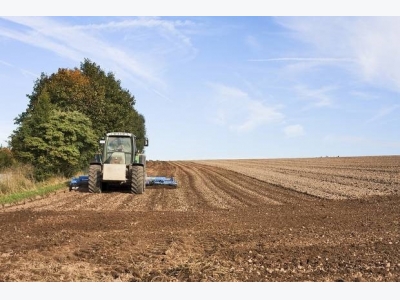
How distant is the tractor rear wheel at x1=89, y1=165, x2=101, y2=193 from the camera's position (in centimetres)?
1997

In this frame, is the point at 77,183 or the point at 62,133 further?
the point at 62,133

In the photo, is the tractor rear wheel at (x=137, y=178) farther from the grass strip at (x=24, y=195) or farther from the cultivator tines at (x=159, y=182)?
the grass strip at (x=24, y=195)

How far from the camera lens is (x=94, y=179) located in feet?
66.4

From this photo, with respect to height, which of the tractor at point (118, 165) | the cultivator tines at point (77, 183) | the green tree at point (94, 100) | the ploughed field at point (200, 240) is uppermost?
the green tree at point (94, 100)

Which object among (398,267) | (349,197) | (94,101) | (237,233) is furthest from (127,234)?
(94,101)

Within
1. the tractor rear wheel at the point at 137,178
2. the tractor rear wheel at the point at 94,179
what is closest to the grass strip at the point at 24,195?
the tractor rear wheel at the point at 94,179

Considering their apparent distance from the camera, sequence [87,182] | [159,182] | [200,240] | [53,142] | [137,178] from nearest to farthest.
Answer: [200,240] < [137,178] < [87,182] < [159,182] < [53,142]

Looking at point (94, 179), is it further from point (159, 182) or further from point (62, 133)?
point (62, 133)

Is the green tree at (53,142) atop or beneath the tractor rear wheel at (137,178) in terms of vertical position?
atop

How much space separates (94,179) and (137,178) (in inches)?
77.1

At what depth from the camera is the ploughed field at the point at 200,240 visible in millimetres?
7035

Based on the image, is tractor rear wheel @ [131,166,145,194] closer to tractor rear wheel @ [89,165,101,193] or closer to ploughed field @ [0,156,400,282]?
tractor rear wheel @ [89,165,101,193]

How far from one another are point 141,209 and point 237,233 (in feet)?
18.5

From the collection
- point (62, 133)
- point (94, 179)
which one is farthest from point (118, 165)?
point (62, 133)
